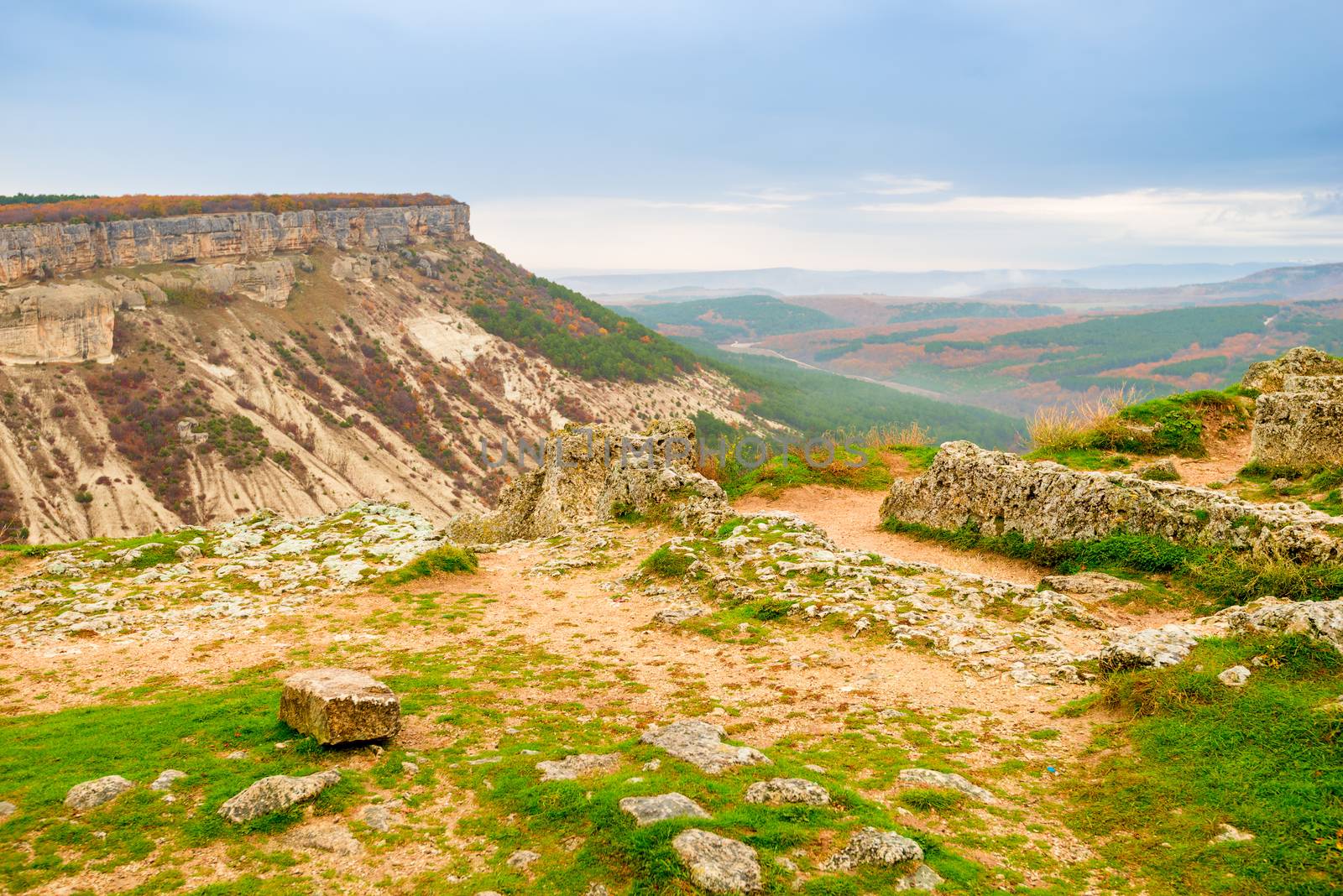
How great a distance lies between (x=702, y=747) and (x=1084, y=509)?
10142 millimetres

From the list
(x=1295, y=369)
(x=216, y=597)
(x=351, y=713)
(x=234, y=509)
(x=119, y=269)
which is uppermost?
(x=119, y=269)

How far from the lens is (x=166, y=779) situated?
6590 millimetres

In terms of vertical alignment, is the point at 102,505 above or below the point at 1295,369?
below

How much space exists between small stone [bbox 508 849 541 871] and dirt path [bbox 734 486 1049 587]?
940cm

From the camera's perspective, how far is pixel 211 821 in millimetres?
5977

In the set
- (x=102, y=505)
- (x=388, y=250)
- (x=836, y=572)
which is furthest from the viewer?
(x=388, y=250)

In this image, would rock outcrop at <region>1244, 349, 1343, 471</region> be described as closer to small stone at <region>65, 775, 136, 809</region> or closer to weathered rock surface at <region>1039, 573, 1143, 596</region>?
weathered rock surface at <region>1039, 573, 1143, 596</region>

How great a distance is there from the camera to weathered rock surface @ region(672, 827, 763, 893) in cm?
499

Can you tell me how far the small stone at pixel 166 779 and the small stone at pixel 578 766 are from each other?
10.7 feet

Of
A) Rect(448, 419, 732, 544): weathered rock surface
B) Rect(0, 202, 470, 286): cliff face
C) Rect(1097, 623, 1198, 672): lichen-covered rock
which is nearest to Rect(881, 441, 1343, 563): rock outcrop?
Rect(1097, 623, 1198, 672): lichen-covered rock

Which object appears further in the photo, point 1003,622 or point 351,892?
point 1003,622

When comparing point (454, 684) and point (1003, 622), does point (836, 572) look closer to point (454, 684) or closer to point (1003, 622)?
point (1003, 622)

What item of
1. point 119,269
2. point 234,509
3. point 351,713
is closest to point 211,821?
point 351,713

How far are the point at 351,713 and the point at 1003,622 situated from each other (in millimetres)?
8871
